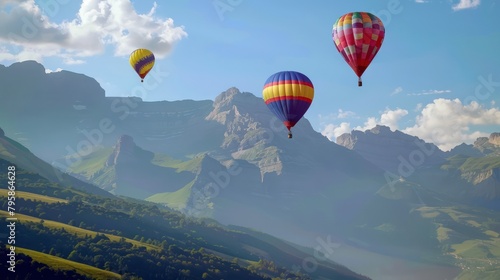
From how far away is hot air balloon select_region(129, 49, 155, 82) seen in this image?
174375mm

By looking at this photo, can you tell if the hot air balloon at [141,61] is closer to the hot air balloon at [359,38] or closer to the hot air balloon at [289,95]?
the hot air balloon at [289,95]

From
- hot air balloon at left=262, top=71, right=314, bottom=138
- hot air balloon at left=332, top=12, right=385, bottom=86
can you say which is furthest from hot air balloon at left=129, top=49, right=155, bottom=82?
hot air balloon at left=332, top=12, right=385, bottom=86

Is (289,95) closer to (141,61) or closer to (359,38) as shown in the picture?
(359,38)

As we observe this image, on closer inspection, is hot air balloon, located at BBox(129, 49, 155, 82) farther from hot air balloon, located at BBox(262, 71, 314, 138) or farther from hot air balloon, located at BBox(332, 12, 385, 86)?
hot air balloon, located at BBox(332, 12, 385, 86)

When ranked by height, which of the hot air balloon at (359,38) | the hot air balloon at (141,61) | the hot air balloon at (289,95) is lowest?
the hot air balloon at (289,95)

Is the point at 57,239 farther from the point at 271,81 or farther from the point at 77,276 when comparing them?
the point at 271,81

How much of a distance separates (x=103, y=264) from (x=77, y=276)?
37.1 m

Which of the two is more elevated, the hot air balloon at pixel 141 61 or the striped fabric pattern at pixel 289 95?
the hot air balloon at pixel 141 61

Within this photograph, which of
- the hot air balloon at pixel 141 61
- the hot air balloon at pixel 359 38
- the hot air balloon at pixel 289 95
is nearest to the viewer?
the hot air balloon at pixel 359 38

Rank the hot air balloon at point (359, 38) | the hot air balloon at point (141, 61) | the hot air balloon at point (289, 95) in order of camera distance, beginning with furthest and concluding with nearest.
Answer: the hot air balloon at point (141, 61) → the hot air balloon at point (289, 95) → the hot air balloon at point (359, 38)

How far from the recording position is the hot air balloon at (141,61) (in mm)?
174375

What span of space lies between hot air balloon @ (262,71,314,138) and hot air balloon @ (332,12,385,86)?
1158 cm

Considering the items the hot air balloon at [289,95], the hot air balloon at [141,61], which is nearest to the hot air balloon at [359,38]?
the hot air balloon at [289,95]

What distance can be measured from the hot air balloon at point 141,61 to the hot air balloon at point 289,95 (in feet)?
260
